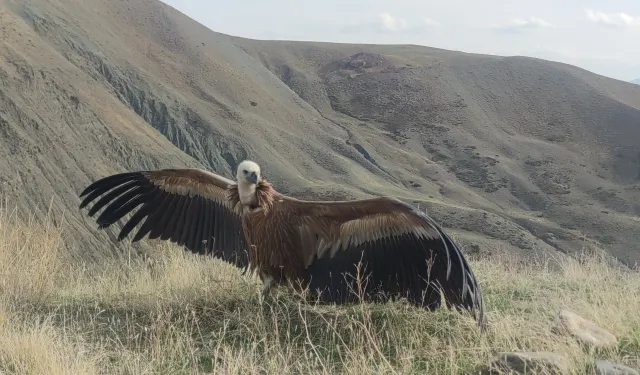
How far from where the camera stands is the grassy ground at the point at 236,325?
12.8 ft

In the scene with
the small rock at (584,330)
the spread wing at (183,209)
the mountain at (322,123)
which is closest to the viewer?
the small rock at (584,330)

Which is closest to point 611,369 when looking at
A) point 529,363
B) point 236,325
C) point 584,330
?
point 529,363

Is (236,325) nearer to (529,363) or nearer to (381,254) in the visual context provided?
(381,254)

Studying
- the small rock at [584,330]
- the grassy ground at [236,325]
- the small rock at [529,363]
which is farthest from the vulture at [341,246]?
the small rock at [529,363]

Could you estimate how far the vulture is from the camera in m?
4.51

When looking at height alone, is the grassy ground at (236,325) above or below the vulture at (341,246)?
below

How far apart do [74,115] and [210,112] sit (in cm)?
1648

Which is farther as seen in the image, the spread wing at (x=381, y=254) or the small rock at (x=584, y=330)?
the spread wing at (x=381, y=254)

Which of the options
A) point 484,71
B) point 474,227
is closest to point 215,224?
point 474,227

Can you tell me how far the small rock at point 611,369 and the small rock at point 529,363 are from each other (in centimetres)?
16

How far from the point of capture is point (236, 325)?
4965 mm

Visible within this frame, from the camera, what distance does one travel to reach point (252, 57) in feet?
234

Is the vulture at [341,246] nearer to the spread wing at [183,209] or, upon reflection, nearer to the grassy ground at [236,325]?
the spread wing at [183,209]

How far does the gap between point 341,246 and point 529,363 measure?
175 cm
